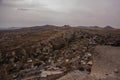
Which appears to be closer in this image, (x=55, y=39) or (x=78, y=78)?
(x=78, y=78)

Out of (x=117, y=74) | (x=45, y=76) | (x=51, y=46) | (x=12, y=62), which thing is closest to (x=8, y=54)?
(x=12, y=62)

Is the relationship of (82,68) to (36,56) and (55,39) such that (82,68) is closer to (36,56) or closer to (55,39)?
(36,56)

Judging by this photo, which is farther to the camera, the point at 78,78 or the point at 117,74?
the point at 117,74

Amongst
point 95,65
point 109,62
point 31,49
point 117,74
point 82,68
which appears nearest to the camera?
point 117,74

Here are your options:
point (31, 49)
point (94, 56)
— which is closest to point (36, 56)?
point (31, 49)

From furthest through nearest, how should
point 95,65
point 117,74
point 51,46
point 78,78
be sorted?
point 51,46
point 95,65
point 117,74
point 78,78

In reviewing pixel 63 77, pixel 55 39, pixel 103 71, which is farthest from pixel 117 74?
pixel 55 39

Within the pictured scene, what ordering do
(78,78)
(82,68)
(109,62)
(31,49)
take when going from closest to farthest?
(78,78) < (82,68) < (109,62) < (31,49)

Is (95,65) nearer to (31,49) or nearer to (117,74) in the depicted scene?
(117,74)

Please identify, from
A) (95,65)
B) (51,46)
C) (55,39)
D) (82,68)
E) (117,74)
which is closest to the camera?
(117,74)
